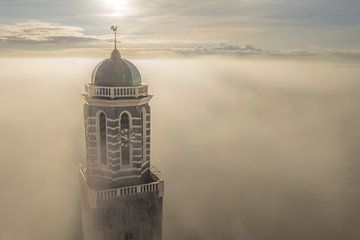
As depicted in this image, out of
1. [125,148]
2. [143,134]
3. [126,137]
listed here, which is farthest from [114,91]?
[125,148]

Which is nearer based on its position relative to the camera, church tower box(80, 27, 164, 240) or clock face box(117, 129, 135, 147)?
Result: church tower box(80, 27, 164, 240)

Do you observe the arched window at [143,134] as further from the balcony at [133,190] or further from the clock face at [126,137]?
the balcony at [133,190]

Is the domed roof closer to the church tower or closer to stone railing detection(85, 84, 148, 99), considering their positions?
the church tower

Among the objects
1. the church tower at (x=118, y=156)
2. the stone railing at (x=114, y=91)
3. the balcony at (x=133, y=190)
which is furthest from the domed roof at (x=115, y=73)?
the balcony at (x=133, y=190)

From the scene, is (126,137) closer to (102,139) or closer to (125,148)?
(125,148)

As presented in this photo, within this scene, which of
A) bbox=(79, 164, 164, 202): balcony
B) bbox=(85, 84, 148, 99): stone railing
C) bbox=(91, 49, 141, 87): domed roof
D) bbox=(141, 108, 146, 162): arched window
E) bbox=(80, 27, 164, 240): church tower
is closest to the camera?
bbox=(85, 84, 148, 99): stone railing

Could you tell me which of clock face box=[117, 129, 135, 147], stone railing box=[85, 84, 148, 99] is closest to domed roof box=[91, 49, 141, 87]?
stone railing box=[85, 84, 148, 99]

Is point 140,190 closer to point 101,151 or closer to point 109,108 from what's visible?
point 101,151

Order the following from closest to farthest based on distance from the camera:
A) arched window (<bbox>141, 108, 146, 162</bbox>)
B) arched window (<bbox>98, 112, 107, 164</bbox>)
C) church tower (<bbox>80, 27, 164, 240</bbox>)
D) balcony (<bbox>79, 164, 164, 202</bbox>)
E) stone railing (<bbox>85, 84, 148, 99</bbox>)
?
stone railing (<bbox>85, 84, 148, 99</bbox>), church tower (<bbox>80, 27, 164, 240</bbox>), balcony (<bbox>79, 164, 164, 202</bbox>), arched window (<bbox>98, 112, 107, 164</bbox>), arched window (<bbox>141, 108, 146, 162</bbox>)

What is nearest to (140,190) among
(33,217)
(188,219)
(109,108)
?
(109,108)
